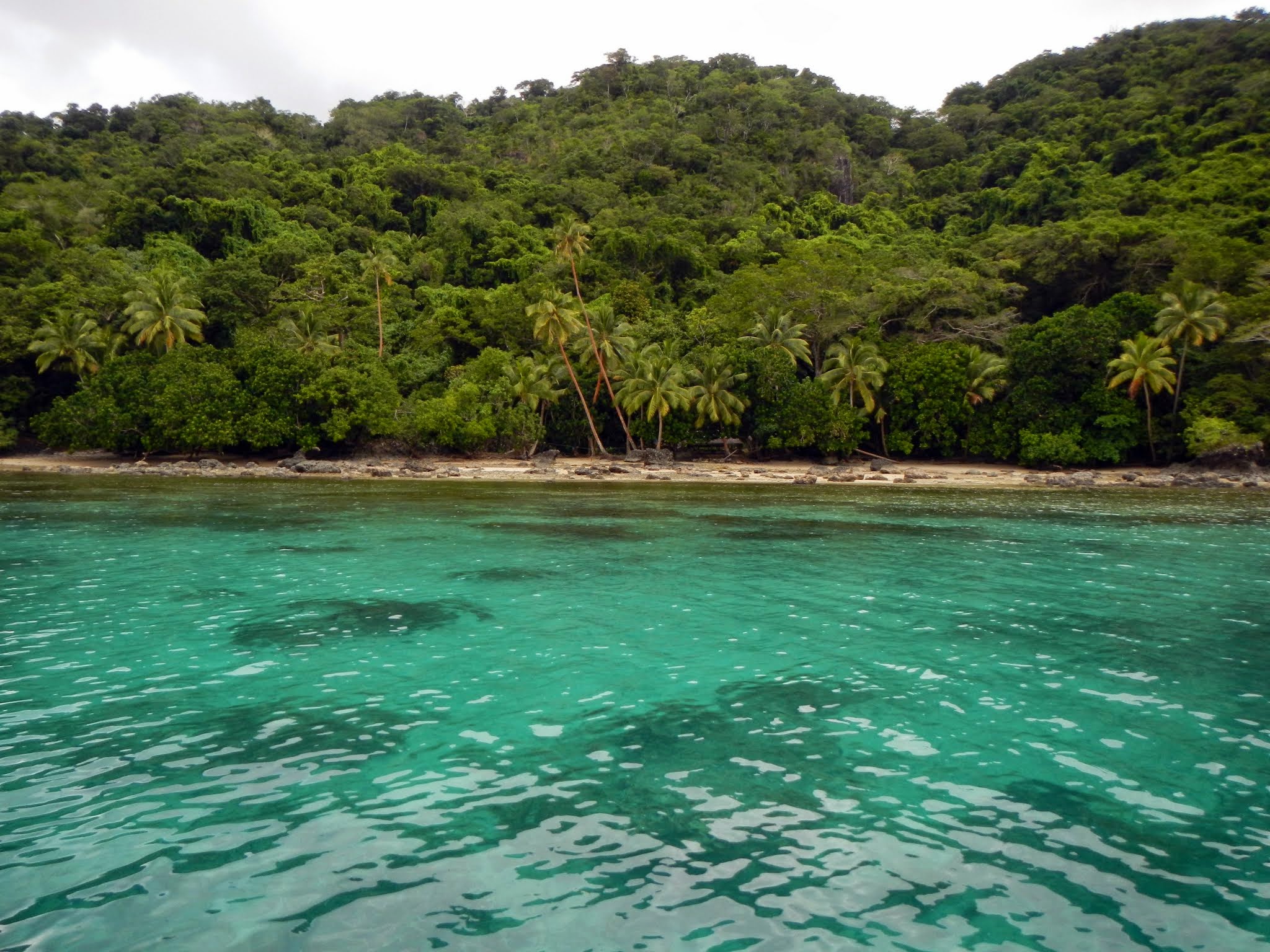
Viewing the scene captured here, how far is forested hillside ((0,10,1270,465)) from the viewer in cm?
5247

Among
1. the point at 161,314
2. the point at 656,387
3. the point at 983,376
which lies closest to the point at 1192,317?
the point at 983,376

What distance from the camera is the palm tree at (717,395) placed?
56344 mm

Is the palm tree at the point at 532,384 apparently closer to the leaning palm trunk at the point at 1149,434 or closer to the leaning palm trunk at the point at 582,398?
the leaning palm trunk at the point at 582,398

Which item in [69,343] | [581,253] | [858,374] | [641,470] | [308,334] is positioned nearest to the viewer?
[641,470]

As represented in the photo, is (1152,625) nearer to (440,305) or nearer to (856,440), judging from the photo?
(856,440)

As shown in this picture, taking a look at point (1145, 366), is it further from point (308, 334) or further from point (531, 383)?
point (308, 334)

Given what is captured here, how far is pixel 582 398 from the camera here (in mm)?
57281

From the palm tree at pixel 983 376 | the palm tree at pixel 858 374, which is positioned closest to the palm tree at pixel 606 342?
the palm tree at pixel 858 374

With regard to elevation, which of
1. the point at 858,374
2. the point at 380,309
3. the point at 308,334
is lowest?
the point at 858,374

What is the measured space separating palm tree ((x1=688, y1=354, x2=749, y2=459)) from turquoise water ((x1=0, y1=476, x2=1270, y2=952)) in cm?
3747

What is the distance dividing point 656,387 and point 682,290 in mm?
27331

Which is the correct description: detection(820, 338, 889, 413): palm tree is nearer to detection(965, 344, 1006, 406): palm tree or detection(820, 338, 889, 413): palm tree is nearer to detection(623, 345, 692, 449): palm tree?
detection(965, 344, 1006, 406): palm tree

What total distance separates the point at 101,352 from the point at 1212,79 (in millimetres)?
103923

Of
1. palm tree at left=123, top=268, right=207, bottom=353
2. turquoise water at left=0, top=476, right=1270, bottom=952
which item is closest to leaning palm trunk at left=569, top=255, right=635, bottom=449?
palm tree at left=123, top=268, right=207, bottom=353
